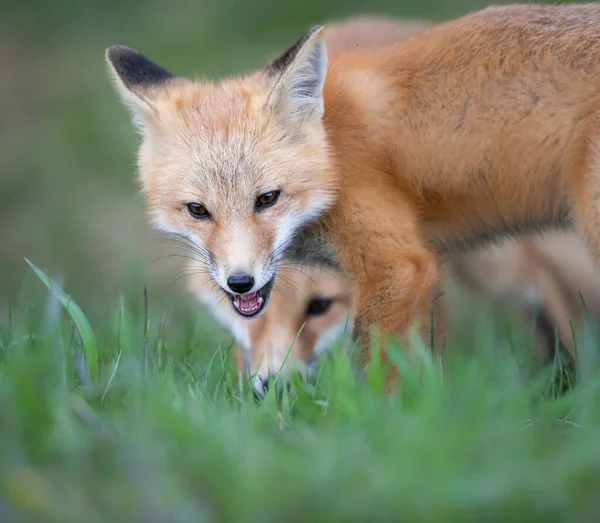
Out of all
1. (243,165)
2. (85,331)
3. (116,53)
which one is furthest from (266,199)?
(116,53)

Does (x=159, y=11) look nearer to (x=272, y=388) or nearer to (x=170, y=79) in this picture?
(x=170, y=79)

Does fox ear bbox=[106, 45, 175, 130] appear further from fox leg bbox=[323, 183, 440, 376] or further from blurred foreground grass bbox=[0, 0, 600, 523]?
fox leg bbox=[323, 183, 440, 376]

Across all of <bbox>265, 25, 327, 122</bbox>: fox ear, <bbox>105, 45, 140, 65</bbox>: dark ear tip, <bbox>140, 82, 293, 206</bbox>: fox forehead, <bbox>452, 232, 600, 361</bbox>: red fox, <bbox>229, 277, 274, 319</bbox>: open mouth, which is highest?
<bbox>105, 45, 140, 65</bbox>: dark ear tip

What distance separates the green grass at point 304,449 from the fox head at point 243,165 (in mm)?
750

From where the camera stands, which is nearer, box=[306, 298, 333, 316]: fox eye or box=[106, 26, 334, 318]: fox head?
box=[106, 26, 334, 318]: fox head

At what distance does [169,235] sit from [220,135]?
794mm

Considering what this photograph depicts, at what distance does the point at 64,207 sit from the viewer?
383 inches

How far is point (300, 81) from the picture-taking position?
151 inches

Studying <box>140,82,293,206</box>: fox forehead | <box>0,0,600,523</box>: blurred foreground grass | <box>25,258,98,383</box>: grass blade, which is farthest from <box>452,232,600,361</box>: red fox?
<box>25,258,98,383</box>: grass blade

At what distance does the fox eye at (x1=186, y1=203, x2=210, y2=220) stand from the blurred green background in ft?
14.5

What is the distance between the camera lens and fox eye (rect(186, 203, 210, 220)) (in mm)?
3802

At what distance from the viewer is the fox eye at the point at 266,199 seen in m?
3.77

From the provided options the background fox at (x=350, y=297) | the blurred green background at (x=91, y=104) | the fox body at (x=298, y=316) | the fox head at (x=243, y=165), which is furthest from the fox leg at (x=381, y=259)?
the blurred green background at (x=91, y=104)

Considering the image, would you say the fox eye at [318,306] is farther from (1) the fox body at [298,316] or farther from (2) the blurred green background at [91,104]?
(2) the blurred green background at [91,104]
